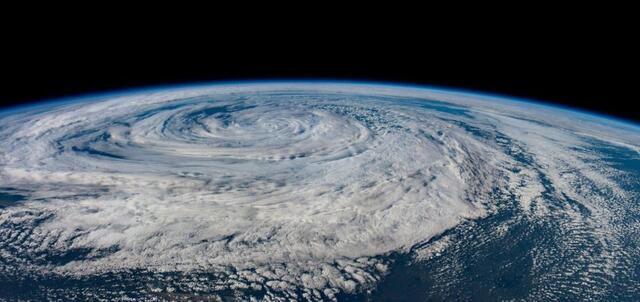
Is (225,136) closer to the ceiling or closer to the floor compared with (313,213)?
closer to the ceiling

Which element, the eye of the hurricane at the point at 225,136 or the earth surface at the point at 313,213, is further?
the eye of the hurricane at the point at 225,136

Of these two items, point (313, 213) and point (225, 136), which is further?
point (225, 136)

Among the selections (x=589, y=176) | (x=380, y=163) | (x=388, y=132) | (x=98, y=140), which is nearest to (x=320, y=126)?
(x=388, y=132)

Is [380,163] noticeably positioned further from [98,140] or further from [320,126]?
[98,140]

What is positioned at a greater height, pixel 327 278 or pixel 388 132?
pixel 388 132

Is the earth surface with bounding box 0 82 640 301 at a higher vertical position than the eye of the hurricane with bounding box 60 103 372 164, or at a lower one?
lower

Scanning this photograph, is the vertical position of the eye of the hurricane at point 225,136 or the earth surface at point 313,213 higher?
the eye of the hurricane at point 225,136

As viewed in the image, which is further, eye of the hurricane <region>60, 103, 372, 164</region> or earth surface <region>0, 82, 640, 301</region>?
eye of the hurricane <region>60, 103, 372, 164</region>

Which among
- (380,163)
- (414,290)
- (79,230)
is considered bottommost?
(414,290)
